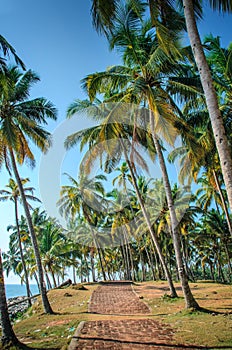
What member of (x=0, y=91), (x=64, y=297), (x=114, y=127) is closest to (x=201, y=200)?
(x=64, y=297)

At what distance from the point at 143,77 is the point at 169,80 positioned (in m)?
1.08

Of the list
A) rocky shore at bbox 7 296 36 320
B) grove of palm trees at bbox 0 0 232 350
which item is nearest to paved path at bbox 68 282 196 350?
grove of palm trees at bbox 0 0 232 350

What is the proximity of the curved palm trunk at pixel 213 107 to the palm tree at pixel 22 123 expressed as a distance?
9.55 meters

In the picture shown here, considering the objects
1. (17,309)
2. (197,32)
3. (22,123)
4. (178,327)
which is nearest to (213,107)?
(197,32)

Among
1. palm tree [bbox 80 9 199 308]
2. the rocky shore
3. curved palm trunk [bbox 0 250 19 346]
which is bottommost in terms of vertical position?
the rocky shore

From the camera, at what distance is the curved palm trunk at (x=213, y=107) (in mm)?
5895

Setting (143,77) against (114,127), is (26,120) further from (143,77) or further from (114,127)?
(143,77)

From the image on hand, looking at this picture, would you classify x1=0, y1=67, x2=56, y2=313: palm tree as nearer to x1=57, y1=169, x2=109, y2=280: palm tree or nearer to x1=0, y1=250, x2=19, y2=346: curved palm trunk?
x1=0, y1=250, x2=19, y2=346: curved palm trunk

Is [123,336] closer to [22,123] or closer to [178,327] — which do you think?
[178,327]

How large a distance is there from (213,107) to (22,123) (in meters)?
11.3

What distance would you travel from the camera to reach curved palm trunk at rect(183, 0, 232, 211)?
589 cm

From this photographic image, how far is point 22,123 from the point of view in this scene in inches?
592

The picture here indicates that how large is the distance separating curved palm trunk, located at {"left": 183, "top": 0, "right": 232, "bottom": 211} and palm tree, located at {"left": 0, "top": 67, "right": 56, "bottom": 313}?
→ 9555mm

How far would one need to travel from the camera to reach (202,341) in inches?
246
